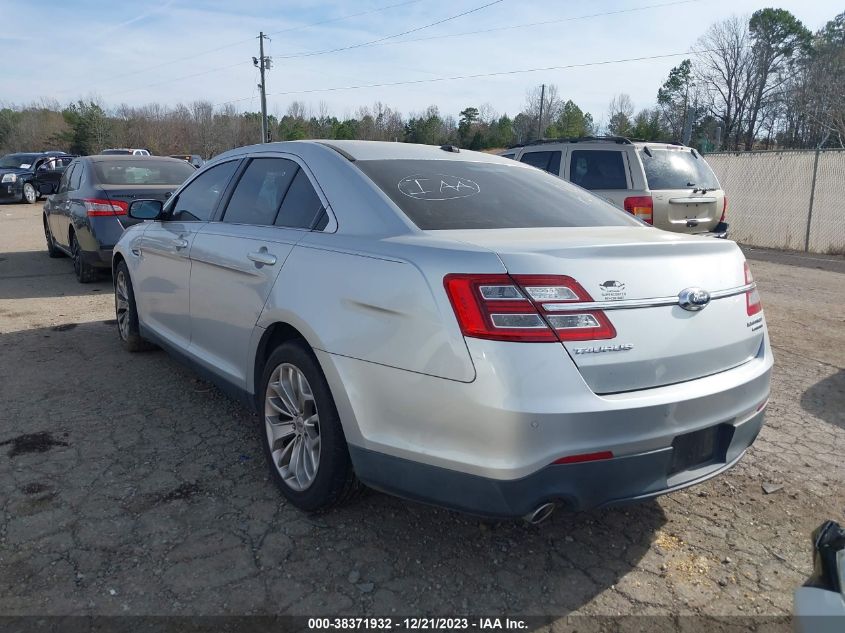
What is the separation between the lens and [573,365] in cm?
223

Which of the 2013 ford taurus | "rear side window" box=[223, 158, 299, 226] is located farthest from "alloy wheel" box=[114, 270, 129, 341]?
the 2013 ford taurus

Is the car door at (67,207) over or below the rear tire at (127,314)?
over

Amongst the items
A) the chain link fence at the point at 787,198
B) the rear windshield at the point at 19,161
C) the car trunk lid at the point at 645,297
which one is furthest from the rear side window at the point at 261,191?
the rear windshield at the point at 19,161

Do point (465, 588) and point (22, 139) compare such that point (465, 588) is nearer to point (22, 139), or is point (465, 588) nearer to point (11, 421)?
point (11, 421)

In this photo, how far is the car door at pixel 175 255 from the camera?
13.8ft

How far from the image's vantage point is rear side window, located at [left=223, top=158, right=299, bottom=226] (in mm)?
3529

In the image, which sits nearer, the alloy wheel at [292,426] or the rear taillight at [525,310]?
the rear taillight at [525,310]

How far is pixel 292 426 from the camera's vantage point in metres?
3.16

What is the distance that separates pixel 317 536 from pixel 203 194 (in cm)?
246

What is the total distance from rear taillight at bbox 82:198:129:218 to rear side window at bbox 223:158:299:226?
483 centimetres

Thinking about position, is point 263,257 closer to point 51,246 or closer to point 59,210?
point 59,210

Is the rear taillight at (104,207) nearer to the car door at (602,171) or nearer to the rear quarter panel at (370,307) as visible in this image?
the car door at (602,171)

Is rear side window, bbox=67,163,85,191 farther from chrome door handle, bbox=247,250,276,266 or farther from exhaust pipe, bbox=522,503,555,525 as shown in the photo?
exhaust pipe, bbox=522,503,555,525

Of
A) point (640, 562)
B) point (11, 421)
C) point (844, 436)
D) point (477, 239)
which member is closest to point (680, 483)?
point (640, 562)
